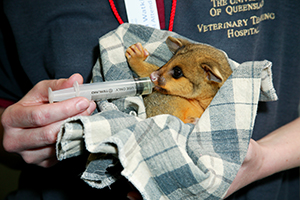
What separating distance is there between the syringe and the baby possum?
106mm

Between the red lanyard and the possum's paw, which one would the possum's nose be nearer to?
the possum's paw

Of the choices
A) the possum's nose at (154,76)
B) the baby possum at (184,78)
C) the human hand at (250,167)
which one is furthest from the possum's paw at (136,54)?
the human hand at (250,167)

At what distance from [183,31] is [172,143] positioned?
69cm

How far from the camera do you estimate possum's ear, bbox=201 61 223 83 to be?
97cm

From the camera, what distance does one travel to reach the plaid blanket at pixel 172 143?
0.74m

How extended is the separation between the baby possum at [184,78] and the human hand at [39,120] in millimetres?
302

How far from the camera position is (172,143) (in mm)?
779

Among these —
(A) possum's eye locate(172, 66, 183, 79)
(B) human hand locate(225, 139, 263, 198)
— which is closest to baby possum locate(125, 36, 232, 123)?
(A) possum's eye locate(172, 66, 183, 79)

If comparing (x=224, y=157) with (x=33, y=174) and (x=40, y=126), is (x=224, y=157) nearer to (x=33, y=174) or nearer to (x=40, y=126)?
(x=40, y=126)

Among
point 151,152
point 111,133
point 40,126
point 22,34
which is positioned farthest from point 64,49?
point 151,152

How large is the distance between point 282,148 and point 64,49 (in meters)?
1.35

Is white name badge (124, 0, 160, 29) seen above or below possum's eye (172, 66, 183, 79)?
above

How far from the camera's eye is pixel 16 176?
3.10 meters

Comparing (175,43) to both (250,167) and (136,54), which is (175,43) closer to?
(136,54)
